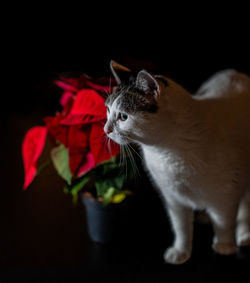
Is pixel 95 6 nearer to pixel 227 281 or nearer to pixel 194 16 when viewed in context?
pixel 194 16

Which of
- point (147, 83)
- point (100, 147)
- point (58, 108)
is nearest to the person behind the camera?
point (147, 83)

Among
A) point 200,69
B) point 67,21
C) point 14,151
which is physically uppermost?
point 67,21

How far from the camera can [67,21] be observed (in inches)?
42.3

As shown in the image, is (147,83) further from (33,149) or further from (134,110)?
(33,149)

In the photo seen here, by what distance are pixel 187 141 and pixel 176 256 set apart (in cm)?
24

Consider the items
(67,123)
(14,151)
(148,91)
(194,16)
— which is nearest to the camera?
(148,91)

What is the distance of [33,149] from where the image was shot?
2.49 feet

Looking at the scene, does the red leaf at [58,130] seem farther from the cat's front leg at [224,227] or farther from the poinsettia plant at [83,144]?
the cat's front leg at [224,227]

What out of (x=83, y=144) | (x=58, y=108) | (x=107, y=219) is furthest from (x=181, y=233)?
(x=58, y=108)

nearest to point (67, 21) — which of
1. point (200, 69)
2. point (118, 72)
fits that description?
point (200, 69)

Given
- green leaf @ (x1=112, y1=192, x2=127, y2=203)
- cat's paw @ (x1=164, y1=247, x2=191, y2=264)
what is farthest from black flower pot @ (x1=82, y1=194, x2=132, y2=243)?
cat's paw @ (x1=164, y1=247, x2=191, y2=264)

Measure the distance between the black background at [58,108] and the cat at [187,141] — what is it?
0.07 meters

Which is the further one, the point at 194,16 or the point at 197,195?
the point at 194,16

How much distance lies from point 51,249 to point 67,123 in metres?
0.27
